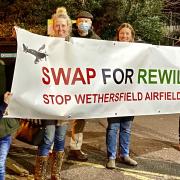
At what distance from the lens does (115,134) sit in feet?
18.1

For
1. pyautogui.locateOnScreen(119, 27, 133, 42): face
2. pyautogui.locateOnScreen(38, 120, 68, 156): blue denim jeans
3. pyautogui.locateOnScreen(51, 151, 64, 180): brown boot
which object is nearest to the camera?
pyautogui.locateOnScreen(38, 120, 68, 156): blue denim jeans

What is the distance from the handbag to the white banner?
0.85 feet

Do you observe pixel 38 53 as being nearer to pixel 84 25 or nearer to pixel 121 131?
pixel 84 25

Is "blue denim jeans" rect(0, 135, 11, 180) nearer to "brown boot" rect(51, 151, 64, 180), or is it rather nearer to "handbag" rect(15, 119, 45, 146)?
"handbag" rect(15, 119, 45, 146)

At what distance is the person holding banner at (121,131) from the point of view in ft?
17.7

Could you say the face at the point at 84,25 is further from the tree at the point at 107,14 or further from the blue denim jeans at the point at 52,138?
the tree at the point at 107,14

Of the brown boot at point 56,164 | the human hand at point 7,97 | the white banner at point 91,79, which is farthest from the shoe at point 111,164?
the human hand at point 7,97

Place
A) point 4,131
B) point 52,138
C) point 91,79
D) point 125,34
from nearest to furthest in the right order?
point 4,131, point 52,138, point 91,79, point 125,34

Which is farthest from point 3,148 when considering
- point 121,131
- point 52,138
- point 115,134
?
point 121,131

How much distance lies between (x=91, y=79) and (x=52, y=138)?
765 mm

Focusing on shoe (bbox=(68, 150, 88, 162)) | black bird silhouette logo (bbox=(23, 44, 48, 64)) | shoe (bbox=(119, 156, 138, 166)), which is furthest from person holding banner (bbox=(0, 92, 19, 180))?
shoe (bbox=(119, 156, 138, 166))

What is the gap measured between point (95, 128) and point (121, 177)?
9.04 feet

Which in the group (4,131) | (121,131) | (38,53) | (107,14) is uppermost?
(107,14)

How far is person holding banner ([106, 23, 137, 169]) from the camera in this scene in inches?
213
